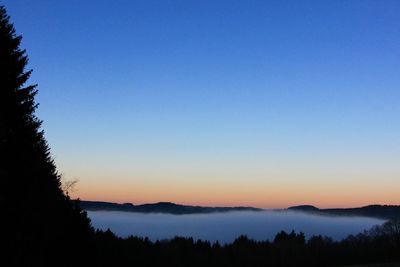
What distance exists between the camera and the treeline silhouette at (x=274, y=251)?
11756cm

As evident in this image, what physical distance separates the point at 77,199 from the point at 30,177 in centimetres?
2034

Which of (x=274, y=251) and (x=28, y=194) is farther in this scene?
(x=274, y=251)

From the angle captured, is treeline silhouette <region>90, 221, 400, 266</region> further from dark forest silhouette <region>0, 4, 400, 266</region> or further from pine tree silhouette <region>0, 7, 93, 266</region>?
pine tree silhouette <region>0, 7, 93, 266</region>

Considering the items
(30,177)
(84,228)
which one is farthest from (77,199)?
(30,177)

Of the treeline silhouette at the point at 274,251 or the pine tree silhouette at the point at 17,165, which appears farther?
the treeline silhouette at the point at 274,251

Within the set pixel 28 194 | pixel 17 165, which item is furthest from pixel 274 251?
pixel 17 165

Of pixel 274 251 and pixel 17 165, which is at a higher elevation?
pixel 17 165

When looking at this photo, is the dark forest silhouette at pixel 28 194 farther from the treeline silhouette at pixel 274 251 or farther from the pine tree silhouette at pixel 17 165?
the treeline silhouette at pixel 274 251

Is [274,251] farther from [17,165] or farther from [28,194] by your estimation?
[17,165]

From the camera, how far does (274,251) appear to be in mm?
138875

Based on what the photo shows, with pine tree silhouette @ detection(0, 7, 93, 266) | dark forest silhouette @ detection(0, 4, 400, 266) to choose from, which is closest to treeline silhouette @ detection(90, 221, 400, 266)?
dark forest silhouette @ detection(0, 4, 400, 266)

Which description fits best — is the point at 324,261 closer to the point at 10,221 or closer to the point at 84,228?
the point at 84,228

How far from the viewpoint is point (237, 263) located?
5162 inches

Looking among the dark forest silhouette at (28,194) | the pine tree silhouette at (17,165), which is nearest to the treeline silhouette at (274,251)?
the dark forest silhouette at (28,194)
